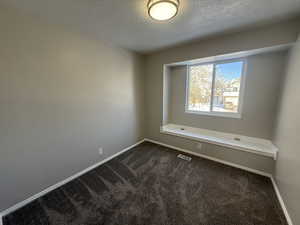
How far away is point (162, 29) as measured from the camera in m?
1.94

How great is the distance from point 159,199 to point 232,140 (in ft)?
6.60

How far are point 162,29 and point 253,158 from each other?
8.87 feet

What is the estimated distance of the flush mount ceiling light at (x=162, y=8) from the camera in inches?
50.5

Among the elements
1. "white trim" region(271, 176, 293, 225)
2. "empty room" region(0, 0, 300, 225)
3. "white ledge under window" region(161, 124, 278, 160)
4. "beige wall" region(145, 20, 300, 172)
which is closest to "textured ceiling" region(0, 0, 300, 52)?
"empty room" region(0, 0, 300, 225)

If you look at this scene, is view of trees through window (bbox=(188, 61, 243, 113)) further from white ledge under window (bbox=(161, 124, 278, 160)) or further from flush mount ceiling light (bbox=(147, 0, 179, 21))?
flush mount ceiling light (bbox=(147, 0, 179, 21))

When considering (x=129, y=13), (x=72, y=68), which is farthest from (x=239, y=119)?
(x=72, y=68)

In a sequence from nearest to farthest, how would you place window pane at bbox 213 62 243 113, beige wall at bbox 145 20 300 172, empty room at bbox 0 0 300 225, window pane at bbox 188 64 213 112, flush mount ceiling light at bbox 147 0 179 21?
flush mount ceiling light at bbox 147 0 179 21 < empty room at bbox 0 0 300 225 < beige wall at bbox 145 20 300 172 < window pane at bbox 213 62 243 113 < window pane at bbox 188 64 213 112

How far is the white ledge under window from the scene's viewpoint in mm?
2077

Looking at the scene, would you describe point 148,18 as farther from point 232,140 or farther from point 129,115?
point 232,140

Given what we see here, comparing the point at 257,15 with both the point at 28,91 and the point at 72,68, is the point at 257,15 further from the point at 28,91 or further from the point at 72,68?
the point at 28,91

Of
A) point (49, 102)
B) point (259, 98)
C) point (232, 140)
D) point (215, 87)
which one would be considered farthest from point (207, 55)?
point (49, 102)

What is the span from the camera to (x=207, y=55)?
93.7 inches

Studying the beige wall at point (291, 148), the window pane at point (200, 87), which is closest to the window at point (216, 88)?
the window pane at point (200, 87)

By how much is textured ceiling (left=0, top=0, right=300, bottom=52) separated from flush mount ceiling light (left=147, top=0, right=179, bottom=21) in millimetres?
96
